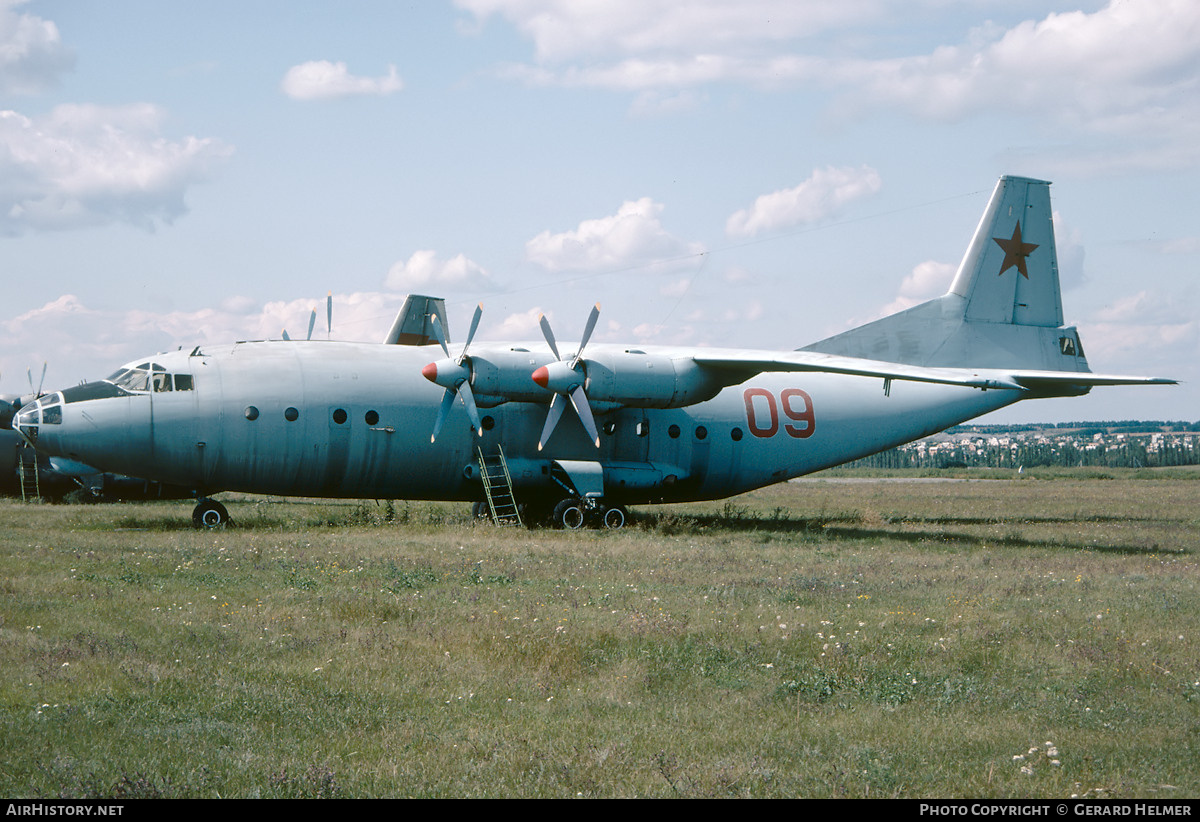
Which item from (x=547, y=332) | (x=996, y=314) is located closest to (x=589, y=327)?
(x=547, y=332)

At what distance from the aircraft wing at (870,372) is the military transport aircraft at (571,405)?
0.07 meters

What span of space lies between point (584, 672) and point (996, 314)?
2436cm

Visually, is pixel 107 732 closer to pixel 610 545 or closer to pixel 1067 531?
pixel 610 545

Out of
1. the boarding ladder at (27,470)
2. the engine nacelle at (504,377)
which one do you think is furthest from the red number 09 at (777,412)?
the boarding ladder at (27,470)

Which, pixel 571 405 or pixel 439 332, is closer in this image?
pixel 439 332

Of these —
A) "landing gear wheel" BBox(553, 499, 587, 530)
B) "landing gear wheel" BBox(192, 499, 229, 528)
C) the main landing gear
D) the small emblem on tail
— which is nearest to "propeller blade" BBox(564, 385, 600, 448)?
the main landing gear

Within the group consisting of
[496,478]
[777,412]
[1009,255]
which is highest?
[1009,255]

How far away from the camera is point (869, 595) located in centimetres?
1591

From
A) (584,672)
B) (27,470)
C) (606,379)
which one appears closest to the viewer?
(584,672)

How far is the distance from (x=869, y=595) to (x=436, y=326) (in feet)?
44.8

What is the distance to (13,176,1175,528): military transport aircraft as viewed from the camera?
2450 centimetres

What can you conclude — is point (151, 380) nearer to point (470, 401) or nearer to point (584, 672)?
point (470, 401)

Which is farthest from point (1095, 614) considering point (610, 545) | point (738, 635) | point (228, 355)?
point (228, 355)

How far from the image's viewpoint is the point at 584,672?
11.0m
